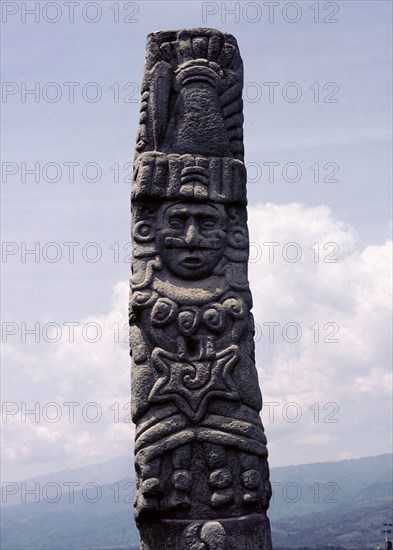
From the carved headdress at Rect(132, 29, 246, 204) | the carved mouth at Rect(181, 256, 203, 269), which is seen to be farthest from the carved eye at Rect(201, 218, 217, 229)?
the carved mouth at Rect(181, 256, 203, 269)

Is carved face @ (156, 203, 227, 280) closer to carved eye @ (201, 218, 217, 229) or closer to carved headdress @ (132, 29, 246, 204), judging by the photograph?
carved eye @ (201, 218, 217, 229)

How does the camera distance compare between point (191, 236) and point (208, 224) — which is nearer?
point (191, 236)

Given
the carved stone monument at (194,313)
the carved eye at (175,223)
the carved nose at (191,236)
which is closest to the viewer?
the carved stone monument at (194,313)

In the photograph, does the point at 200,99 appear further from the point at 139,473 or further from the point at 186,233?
the point at 139,473

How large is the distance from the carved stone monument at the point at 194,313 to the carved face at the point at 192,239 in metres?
0.01

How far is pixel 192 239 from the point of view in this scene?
10.1 meters

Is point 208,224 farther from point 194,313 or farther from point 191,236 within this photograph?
point 194,313

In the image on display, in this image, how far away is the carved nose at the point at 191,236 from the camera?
10086mm

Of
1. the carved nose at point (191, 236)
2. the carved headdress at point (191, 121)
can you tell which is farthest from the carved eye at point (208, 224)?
the carved headdress at point (191, 121)

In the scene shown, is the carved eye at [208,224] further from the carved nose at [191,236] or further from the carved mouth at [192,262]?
the carved mouth at [192,262]

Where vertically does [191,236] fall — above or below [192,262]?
above

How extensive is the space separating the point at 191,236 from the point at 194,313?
2.79ft

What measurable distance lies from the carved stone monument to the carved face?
0.4 inches

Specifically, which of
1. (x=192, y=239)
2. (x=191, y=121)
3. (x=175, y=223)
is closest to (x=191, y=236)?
(x=192, y=239)
